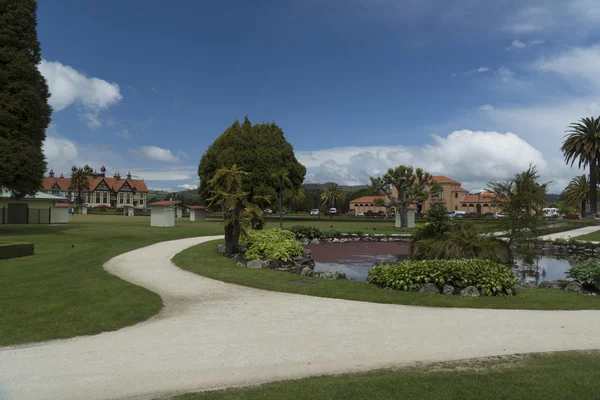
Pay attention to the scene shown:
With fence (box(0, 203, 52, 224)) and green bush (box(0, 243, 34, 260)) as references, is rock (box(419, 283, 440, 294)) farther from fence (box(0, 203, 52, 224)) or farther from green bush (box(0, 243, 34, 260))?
fence (box(0, 203, 52, 224))

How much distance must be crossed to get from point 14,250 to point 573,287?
21.0 meters

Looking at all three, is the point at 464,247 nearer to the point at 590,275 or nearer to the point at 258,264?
the point at 590,275

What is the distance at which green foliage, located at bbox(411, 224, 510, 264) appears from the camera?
17.0 metres

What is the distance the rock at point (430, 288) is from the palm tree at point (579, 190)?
262 feet

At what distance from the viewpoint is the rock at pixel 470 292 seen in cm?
1024

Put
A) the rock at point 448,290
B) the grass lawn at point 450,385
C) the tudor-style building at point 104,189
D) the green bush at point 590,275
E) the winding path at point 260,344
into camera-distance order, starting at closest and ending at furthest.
Answer: 1. the grass lawn at point 450,385
2. the winding path at point 260,344
3. the rock at point 448,290
4. the green bush at point 590,275
5. the tudor-style building at point 104,189

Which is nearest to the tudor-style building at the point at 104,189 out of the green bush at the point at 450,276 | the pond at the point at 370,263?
the pond at the point at 370,263

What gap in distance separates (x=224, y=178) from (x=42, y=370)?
14.0 meters

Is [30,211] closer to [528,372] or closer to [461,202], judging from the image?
[528,372]

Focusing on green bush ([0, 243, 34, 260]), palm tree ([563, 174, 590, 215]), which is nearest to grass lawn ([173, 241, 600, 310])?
green bush ([0, 243, 34, 260])

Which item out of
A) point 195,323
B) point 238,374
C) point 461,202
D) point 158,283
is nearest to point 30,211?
point 158,283

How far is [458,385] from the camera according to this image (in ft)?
15.6

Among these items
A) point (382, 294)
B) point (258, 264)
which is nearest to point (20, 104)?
point (258, 264)

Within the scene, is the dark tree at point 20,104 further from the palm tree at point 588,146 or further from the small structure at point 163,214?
the palm tree at point 588,146
